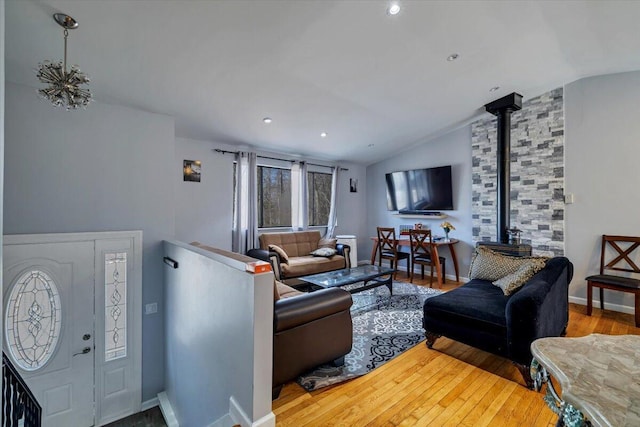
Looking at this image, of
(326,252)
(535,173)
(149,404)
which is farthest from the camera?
(326,252)

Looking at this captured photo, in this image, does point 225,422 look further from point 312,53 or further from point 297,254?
point 297,254

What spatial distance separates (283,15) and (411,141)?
13.4 ft

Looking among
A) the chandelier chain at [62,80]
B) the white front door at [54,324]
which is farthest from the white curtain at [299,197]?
the chandelier chain at [62,80]

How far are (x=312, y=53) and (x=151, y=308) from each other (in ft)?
9.85

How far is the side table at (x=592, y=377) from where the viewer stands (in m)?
0.82

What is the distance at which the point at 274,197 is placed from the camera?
541 cm

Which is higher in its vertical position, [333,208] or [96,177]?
[96,177]

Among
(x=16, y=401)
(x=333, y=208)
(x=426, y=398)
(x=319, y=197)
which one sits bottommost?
(x=426, y=398)

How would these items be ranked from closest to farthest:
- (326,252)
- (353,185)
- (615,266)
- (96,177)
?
1. (96,177)
2. (615,266)
3. (326,252)
4. (353,185)

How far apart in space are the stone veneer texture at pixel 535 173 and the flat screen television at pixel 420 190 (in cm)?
69

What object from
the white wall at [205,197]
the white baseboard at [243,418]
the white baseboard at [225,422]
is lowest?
the white baseboard at [225,422]

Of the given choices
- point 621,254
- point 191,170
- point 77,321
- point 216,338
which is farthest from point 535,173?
point 77,321

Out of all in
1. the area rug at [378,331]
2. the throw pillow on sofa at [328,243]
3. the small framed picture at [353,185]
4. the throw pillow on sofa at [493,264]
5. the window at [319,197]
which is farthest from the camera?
the small framed picture at [353,185]

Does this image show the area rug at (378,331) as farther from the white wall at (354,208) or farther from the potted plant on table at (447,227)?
the white wall at (354,208)
